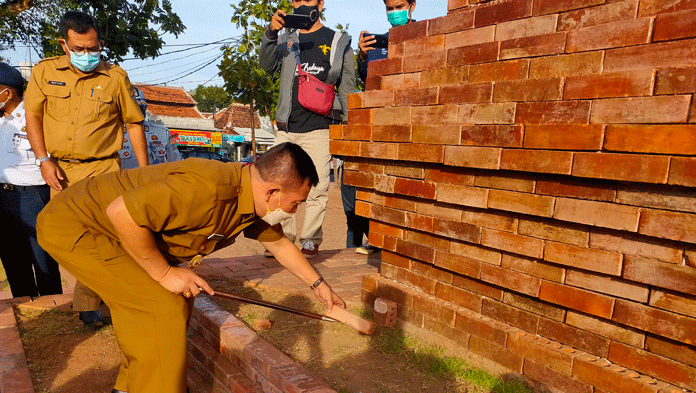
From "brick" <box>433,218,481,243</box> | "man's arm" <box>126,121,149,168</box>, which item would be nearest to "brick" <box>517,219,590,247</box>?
"brick" <box>433,218,481,243</box>

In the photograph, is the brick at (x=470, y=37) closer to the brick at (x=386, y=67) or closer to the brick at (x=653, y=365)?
the brick at (x=386, y=67)

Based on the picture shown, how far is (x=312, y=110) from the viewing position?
13.7 feet

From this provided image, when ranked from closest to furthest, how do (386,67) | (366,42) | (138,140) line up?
(386,67)
(138,140)
(366,42)

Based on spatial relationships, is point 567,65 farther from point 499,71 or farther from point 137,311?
point 137,311

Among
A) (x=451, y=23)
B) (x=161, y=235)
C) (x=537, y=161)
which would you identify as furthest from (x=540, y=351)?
(x=161, y=235)

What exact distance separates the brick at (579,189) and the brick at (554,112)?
0.82 feet

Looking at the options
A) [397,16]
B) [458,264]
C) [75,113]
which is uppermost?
[397,16]

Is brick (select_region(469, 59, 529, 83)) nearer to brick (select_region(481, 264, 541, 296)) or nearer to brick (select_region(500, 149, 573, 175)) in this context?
brick (select_region(500, 149, 573, 175))

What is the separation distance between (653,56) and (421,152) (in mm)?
1123

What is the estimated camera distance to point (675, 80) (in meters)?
1.61

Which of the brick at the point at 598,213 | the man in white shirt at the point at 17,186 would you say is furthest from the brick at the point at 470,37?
the man in white shirt at the point at 17,186

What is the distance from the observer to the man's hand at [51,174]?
3107 millimetres

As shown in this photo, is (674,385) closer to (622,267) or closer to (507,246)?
(622,267)

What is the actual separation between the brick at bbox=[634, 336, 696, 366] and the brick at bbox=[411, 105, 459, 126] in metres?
1.29
